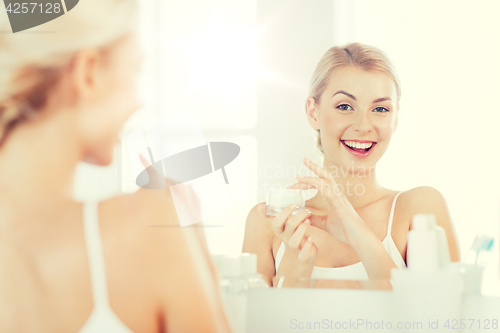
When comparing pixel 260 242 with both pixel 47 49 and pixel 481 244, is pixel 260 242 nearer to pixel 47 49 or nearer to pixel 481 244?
pixel 481 244

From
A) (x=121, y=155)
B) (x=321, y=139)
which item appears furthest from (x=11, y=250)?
(x=321, y=139)

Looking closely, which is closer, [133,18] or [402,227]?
[402,227]

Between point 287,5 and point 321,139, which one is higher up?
point 287,5

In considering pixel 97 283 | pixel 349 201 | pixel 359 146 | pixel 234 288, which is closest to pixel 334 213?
pixel 349 201

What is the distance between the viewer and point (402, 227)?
2.74 ft

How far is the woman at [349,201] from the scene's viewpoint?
2.74 feet

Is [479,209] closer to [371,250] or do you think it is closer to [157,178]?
[371,250]

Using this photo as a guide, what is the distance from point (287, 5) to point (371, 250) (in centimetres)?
61

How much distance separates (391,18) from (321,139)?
32 cm

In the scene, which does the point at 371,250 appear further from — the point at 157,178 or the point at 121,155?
the point at 121,155

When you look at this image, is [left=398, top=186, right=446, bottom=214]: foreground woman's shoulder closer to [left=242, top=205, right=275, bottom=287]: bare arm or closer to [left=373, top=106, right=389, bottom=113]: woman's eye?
[left=373, top=106, right=389, bottom=113]: woman's eye

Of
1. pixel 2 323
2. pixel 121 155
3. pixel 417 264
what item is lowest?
pixel 2 323

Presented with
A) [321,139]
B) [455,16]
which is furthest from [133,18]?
[455,16]

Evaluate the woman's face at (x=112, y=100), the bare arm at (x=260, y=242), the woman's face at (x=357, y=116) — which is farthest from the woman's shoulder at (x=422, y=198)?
the woman's face at (x=112, y=100)
